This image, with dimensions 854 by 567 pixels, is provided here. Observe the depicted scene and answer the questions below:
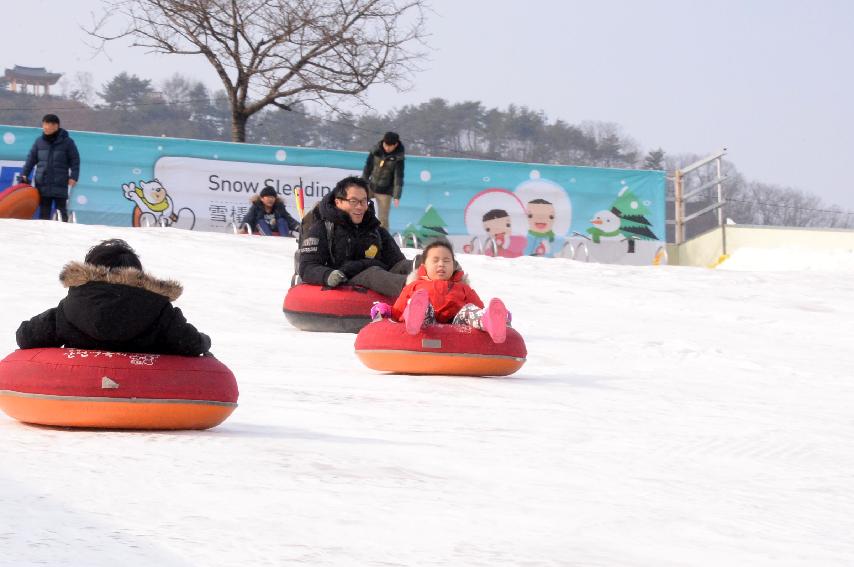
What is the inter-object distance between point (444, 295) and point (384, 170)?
29.1 ft

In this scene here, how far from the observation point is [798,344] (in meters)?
10.7

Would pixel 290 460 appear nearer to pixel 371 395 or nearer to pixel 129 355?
pixel 129 355

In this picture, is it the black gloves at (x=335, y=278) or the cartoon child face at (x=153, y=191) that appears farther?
the cartoon child face at (x=153, y=191)

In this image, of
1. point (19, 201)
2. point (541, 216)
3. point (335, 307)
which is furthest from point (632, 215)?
point (335, 307)

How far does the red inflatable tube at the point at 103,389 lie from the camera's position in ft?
14.8

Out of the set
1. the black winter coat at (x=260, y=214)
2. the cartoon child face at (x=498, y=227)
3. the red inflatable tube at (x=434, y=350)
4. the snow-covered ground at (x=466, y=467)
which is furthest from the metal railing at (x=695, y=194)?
the red inflatable tube at (x=434, y=350)

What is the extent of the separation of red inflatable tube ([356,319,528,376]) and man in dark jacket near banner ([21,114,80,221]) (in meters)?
9.07

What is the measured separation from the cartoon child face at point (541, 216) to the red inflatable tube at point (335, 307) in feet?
31.6

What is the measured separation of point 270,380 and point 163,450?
7.72 feet

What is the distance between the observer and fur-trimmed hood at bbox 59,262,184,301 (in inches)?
175

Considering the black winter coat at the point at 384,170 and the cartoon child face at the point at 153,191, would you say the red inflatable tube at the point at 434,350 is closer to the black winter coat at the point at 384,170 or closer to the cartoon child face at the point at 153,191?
the black winter coat at the point at 384,170

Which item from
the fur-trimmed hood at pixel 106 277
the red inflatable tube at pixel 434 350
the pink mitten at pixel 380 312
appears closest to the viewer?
the fur-trimmed hood at pixel 106 277

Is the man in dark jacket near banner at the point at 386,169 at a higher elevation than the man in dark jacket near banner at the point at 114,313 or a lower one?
higher

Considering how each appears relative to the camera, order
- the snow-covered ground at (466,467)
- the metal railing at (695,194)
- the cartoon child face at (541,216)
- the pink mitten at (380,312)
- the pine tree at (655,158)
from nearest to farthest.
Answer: the snow-covered ground at (466,467) < the pink mitten at (380,312) < the cartoon child face at (541,216) < the metal railing at (695,194) < the pine tree at (655,158)
